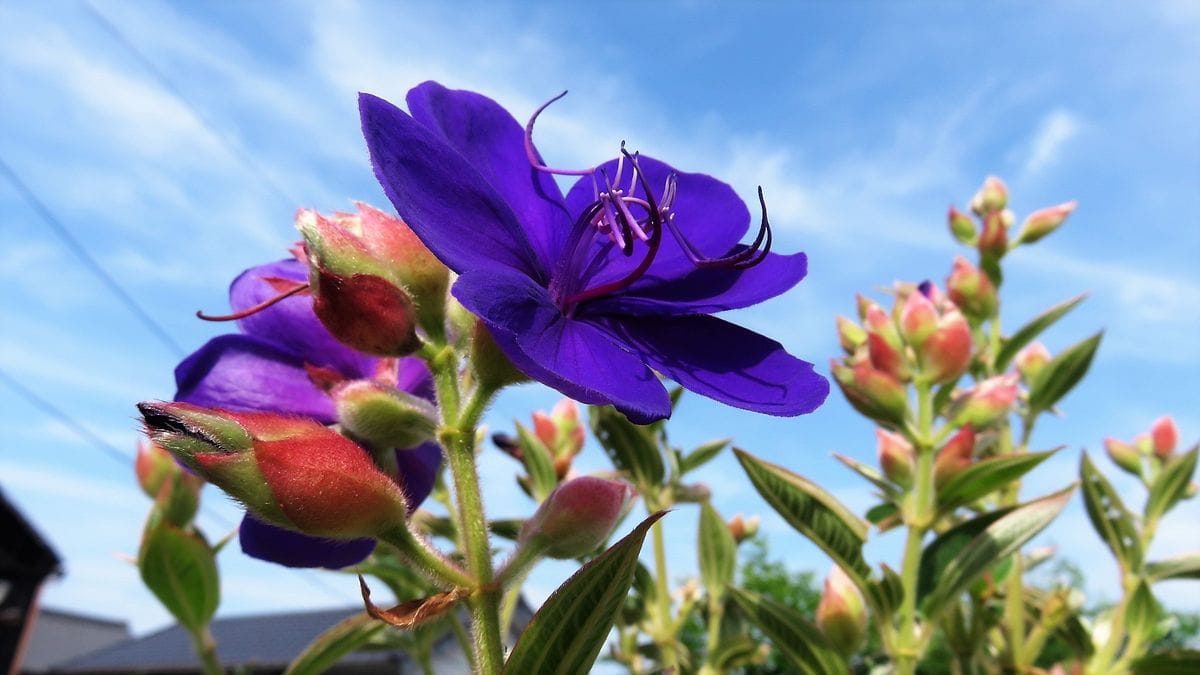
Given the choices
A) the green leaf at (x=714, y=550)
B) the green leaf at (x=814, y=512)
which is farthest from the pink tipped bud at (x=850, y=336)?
the green leaf at (x=814, y=512)

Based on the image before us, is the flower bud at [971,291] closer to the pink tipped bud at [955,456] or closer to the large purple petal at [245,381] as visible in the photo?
the pink tipped bud at [955,456]

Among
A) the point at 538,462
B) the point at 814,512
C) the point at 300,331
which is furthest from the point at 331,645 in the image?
the point at 814,512

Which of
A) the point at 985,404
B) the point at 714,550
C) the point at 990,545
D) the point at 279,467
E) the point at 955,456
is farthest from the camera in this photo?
the point at 714,550

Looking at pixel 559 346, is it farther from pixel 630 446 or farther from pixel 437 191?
pixel 630 446

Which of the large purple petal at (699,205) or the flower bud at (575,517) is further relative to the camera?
the large purple petal at (699,205)

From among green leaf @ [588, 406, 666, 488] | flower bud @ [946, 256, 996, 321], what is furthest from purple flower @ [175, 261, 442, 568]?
flower bud @ [946, 256, 996, 321]

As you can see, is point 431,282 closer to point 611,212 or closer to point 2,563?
point 611,212
